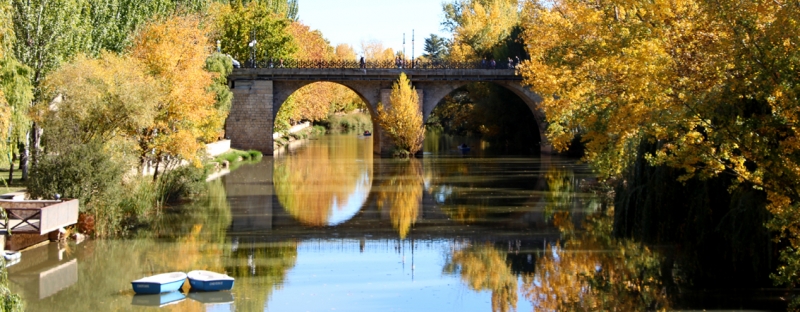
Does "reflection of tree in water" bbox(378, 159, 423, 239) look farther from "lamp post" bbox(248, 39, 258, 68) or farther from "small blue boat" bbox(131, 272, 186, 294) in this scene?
"lamp post" bbox(248, 39, 258, 68)

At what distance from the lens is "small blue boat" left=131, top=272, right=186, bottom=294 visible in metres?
14.1

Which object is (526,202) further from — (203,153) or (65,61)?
(65,61)

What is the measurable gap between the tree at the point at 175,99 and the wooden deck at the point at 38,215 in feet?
18.0

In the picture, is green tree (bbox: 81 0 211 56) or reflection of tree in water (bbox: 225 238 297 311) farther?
green tree (bbox: 81 0 211 56)

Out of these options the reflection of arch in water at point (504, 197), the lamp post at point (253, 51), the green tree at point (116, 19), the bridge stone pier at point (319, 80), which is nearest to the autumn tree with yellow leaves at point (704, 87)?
the reflection of arch in water at point (504, 197)

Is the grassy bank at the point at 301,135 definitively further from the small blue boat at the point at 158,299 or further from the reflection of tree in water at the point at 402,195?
the small blue boat at the point at 158,299

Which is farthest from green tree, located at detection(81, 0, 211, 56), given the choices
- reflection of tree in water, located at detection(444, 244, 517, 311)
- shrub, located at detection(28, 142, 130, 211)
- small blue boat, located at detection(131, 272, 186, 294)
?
small blue boat, located at detection(131, 272, 186, 294)

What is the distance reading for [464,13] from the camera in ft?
193

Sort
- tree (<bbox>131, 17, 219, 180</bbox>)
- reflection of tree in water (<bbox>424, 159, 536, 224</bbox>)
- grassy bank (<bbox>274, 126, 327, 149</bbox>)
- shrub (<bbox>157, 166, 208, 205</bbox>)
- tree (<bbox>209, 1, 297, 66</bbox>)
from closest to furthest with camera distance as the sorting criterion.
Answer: tree (<bbox>131, 17, 219, 180</bbox>), reflection of tree in water (<bbox>424, 159, 536, 224</bbox>), shrub (<bbox>157, 166, 208, 205</bbox>), tree (<bbox>209, 1, 297, 66</bbox>), grassy bank (<bbox>274, 126, 327, 149</bbox>)

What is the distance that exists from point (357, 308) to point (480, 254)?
4.84 meters

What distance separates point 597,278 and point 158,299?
22.8 feet

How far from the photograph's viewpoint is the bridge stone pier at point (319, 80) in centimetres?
4453

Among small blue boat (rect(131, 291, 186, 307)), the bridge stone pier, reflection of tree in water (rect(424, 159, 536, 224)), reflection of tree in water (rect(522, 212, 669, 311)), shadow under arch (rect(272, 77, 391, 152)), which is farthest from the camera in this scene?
shadow under arch (rect(272, 77, 391, 152))

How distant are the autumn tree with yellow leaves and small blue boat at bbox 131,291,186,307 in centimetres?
723
